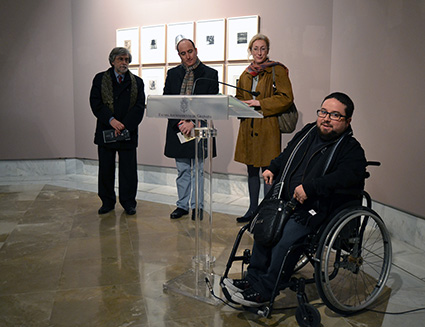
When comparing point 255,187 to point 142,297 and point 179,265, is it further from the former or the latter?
point 142,297

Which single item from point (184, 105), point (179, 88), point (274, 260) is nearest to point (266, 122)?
point (179, 88)

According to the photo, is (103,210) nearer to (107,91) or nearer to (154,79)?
(107,91)

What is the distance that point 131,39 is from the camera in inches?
226

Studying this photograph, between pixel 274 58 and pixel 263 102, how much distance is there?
4.69ft

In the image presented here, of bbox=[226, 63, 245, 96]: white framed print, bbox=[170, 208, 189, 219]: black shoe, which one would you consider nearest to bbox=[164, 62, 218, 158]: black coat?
bbox=[170, 208, 189, 219]: black shoe

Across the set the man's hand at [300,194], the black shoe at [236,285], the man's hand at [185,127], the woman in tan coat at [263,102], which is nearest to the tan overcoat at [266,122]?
the woman in tan coat at [263,102]

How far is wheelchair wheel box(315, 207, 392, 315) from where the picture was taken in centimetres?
208

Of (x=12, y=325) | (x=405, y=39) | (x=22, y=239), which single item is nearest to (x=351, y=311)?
(x=12, y=325)

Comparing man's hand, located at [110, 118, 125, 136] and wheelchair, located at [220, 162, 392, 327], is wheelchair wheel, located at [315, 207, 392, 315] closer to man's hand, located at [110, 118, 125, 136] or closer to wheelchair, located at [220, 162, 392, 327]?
wheelchair, located at [220, 162, 392, 327]

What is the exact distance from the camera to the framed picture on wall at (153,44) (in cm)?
551

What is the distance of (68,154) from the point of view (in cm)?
645

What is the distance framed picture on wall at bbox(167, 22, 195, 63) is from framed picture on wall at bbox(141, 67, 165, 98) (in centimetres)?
22

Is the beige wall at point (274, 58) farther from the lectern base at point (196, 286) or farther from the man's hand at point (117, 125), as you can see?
the lectern base at point (196, 286)

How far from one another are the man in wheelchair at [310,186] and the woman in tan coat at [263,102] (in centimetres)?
114
